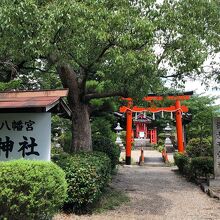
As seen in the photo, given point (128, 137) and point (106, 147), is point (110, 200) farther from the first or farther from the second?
point (128, 137)

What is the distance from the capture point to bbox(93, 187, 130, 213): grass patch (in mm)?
9450


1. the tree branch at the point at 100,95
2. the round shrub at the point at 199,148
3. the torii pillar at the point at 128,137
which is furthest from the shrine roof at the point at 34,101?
the torii pillar at the point at 128,137

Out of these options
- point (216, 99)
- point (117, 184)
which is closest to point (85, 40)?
point (117, 184)

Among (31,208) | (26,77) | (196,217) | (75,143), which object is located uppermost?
(26,77)

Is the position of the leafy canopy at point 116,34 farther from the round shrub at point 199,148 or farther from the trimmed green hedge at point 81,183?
the round shrub at point 199,148

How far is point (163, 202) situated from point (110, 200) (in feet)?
5.16

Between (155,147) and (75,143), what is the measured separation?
30.2 meters

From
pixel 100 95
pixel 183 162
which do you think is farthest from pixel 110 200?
pixel 183 162

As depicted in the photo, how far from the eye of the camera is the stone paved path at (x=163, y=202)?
8938 millimetres

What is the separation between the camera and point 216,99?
125 ft

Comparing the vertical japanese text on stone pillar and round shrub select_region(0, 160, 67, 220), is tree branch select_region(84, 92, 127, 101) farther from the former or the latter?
round shrub select_region(0, 160, 67, 220)

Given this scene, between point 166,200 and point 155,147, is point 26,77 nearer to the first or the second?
point 166,200

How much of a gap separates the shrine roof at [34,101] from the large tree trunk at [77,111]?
7.67 ft

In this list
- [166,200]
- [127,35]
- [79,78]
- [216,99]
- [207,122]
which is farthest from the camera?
[216,99]
